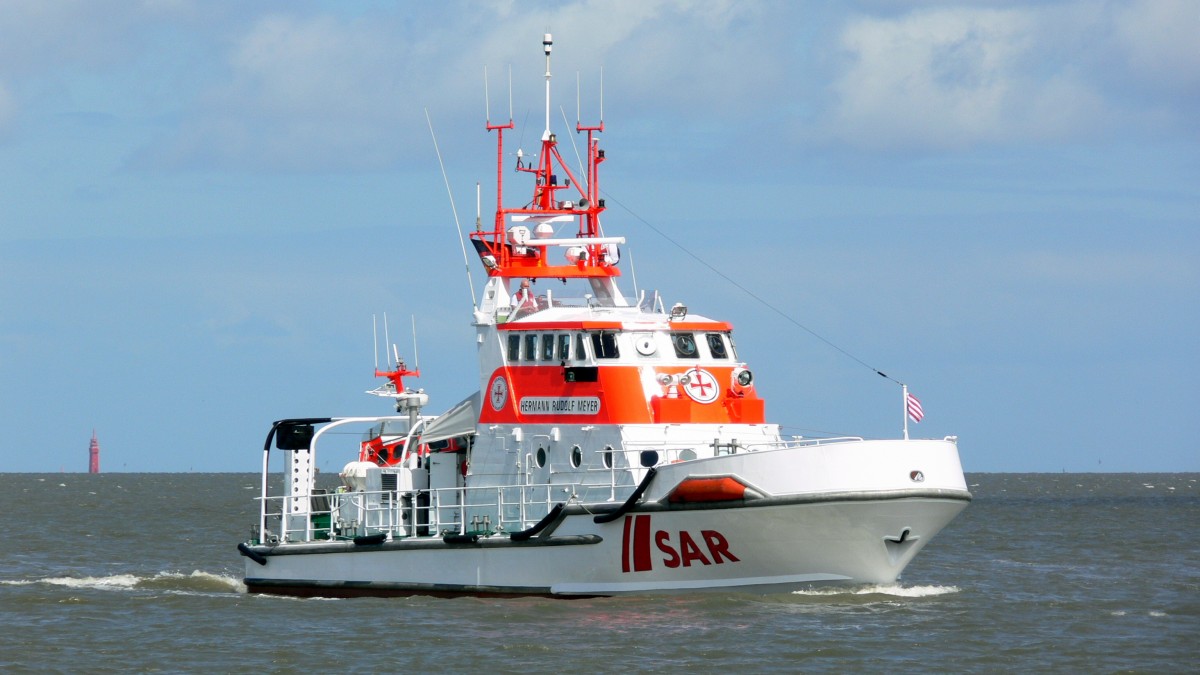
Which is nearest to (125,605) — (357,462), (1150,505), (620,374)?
(357,462)

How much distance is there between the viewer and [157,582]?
31.1m

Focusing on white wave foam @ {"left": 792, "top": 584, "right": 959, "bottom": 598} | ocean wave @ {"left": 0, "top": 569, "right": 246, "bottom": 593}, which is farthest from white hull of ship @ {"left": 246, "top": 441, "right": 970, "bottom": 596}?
ocean wave @ {"left": 0, "top": 569, "right": 246, "bottom": 593}

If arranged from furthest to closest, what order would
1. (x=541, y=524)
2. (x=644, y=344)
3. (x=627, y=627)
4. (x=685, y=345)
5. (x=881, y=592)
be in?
(x=685, y=345)
(x=644, y=344)
(x=881, y=592)
(x=541, y=524)
(x=627, y=627)

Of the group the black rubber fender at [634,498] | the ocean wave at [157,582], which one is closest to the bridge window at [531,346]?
the black rubber fender at [634,498]

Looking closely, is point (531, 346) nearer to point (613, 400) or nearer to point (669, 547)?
point (613, 400)

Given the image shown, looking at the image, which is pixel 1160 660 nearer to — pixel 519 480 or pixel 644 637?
pixel 644 637

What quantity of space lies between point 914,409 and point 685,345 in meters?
3.40

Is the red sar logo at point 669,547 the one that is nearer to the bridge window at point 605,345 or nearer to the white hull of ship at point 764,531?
the white hull of ship at point 764,531

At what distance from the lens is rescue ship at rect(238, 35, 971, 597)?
2241 centimetres

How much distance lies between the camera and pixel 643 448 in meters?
23.9

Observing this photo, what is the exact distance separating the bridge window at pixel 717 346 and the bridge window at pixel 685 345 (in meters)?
0.30

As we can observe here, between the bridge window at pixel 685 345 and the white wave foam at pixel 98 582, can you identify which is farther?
Result: the white wave foam at pixel 98 582

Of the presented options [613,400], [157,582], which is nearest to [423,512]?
[613,400]

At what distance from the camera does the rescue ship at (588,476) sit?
2241cm
